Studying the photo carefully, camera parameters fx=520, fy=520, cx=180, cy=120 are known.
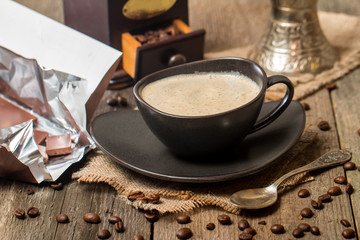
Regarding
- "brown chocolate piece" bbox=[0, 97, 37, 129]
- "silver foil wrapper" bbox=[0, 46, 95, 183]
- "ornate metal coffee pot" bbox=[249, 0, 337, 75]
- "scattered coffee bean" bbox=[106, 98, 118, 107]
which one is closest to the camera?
"silver foil wrapper" bbox=[0, 46, 95, 183]

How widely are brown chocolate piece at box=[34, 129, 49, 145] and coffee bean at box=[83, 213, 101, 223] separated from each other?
1.07 ft

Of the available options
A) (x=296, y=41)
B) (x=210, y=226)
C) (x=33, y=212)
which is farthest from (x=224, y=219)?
Result: (x=296, y=41)

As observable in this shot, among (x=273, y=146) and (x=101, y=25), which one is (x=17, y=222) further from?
(x=101, y=25)

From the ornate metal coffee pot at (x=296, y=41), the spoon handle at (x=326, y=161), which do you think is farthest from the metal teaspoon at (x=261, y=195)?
the ornate metal coffee pot at (x=296, y=41)

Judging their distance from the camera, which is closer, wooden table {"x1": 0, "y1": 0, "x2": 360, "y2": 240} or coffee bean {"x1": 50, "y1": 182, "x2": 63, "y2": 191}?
wooden table {"x1": 0, "y1": 0, "x2": 360, "y2": 240}

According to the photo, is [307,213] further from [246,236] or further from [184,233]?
[184,233]

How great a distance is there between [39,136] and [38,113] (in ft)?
0.72

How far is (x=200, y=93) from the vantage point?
137cm

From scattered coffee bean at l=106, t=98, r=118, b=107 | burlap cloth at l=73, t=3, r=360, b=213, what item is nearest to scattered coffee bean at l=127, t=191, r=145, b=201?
burlap cloth at l=73, t=3, r=360, b=213

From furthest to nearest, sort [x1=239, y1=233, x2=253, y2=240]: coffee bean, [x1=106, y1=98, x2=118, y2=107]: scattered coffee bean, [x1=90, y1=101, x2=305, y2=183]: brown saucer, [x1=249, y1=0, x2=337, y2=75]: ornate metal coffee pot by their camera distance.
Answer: [x1=249, y1=0, x2=337, y2=75]: ornate metal coffee pot, [x1=106, y1=98, x2=118, y2=107]: scattered coffee bean, [x1=90, y1=101, x2=305, y2=183]: brown saucer, [x1=239, y1=233, x2=253, y2=240]: coffee bean

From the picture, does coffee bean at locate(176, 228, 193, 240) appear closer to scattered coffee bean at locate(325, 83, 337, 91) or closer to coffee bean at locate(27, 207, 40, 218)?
coffee bean at locate(27, 207, 40, 218)

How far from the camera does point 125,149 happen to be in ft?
4.50

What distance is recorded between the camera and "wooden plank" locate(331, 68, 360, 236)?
1329mm

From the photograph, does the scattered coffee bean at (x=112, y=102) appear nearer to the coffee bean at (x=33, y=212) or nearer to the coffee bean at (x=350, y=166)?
the coffee bean at (x=33, y=212)
